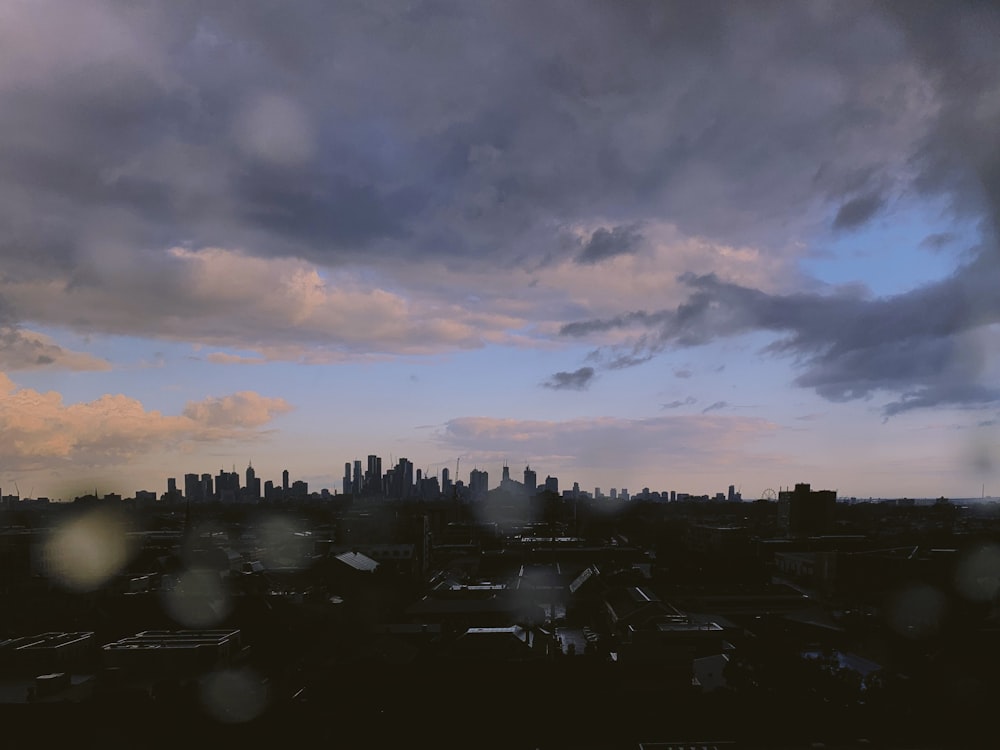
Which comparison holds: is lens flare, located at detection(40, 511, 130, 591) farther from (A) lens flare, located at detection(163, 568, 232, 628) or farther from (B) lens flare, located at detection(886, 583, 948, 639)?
(B) lens flare, located at detection(886, 583, 948, 639)

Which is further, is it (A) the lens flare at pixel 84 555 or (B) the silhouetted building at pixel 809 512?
(B) the silhouetted building at pixel 809 512

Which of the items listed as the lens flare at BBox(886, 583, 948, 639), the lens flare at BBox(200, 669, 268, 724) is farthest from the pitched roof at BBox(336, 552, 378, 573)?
the lens flare at BBox(886, 583, 948, 639)

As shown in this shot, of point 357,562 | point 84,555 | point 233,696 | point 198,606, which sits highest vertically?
point 357,562

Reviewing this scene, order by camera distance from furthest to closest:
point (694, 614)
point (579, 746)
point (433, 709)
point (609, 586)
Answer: point (609, 586) < point (694, 614) < point (433, 709) < point (579, 746)

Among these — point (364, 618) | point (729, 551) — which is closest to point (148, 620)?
point (364, 618)

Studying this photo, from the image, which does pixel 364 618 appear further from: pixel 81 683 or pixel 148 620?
pixel 81 683

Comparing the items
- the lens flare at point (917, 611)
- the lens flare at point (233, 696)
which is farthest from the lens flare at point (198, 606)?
the lens flare at point (917, 611)

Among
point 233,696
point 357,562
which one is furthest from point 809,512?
point 233,696

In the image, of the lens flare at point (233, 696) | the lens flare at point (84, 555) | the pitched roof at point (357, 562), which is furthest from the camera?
the lens flare at point (84, 555)

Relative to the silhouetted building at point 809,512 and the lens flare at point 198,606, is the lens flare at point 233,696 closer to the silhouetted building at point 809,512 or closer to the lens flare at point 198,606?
the lens flare at point 198,606

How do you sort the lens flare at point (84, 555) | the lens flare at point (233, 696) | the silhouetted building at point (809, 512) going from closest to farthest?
the lens flare at point (233, 696)
the lens flare at point (84, 555)
the silhouetted building at point (809, 512)

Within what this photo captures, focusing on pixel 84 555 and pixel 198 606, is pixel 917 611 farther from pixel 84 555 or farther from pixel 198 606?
pixel 84 555
